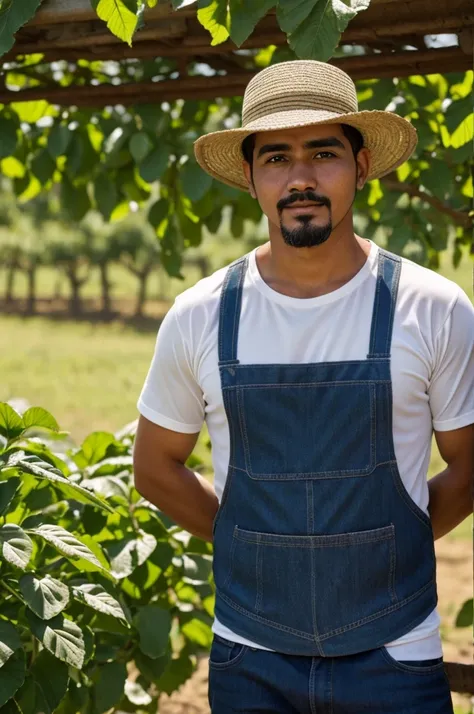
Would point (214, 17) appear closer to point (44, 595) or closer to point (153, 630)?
point (44, 595)

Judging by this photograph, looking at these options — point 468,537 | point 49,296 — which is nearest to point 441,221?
point 468,537

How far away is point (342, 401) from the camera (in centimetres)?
195

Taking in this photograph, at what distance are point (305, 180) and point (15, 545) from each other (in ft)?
3.00

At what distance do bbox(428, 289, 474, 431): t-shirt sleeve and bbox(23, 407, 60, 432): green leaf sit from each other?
3.07 feet

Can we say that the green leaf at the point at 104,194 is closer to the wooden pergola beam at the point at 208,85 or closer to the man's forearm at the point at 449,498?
the wooden pergola beam at the point at 208,85

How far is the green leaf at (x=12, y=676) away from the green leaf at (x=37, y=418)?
1.67 ft

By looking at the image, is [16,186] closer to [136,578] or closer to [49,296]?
[136,578]

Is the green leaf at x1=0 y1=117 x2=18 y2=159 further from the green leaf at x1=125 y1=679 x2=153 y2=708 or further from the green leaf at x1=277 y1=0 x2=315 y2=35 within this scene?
the green leaf at x1=125 y1=679 x2=153 y2=708

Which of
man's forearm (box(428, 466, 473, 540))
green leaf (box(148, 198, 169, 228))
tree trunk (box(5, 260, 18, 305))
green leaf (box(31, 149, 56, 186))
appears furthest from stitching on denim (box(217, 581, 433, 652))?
tree trunk (box(5, 260, 18, 305))

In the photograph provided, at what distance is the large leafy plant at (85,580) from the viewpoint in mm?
2197

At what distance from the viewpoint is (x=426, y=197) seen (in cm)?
366

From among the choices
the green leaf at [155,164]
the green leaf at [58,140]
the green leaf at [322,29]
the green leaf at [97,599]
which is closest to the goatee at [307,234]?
the green leaf at [322,29]

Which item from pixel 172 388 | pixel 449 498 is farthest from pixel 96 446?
pixel 449 498

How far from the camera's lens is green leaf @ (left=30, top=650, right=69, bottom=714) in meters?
2.38
